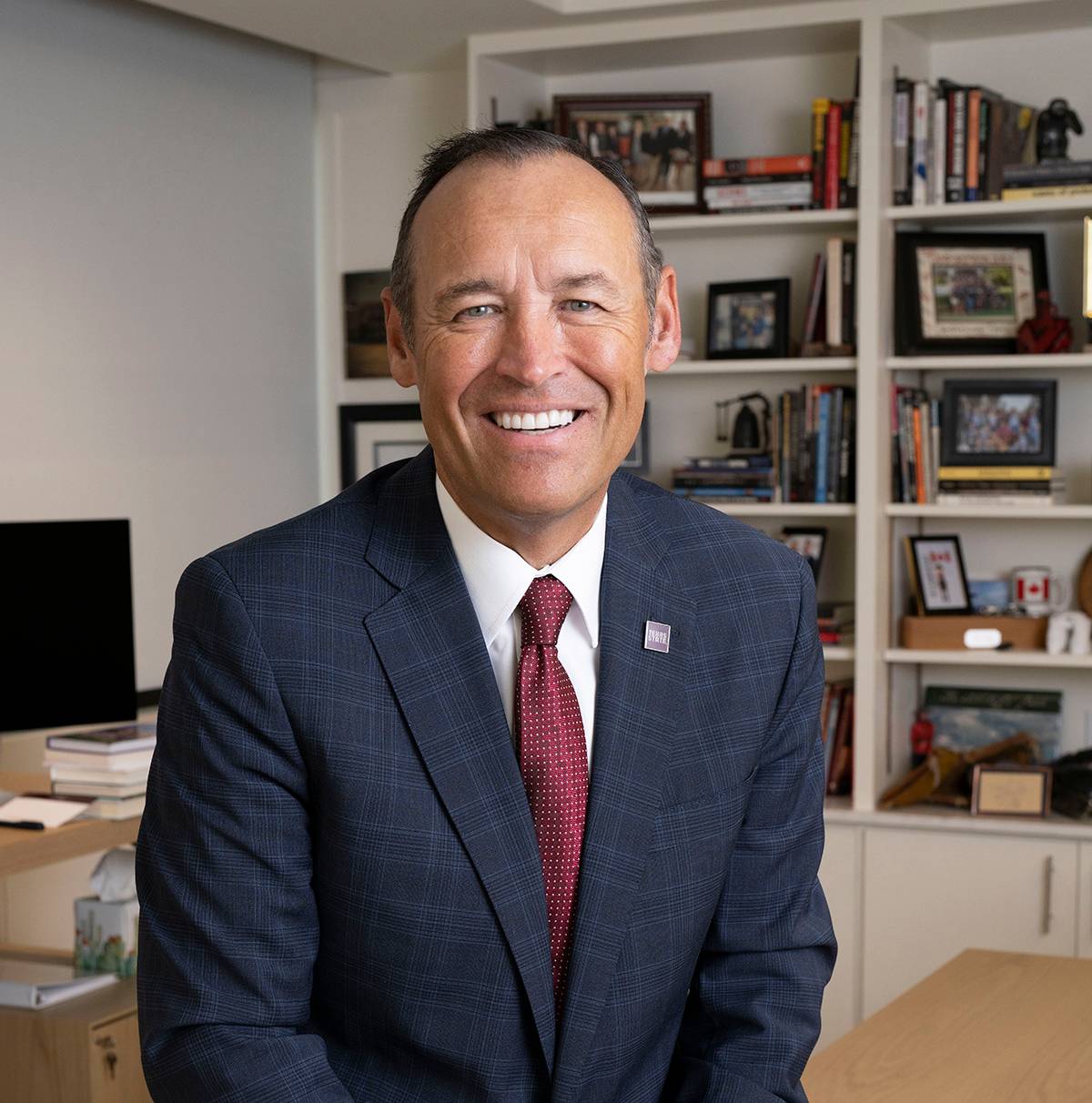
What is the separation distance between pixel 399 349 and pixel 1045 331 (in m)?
2.79

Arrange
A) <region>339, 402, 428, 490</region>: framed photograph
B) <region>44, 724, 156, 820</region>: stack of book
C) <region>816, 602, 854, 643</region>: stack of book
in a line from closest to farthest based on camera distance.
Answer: <region>44, 724, 156, 820</region>: stack of book → <region>816, 602, 854, 643</region>: stack of book → <region>339, 402, 428, 490</region>: framed photograph

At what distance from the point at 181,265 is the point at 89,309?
0.37 m

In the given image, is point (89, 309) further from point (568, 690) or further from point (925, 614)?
point (568, 690)

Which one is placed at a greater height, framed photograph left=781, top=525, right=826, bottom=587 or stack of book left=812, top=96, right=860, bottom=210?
stack of book left=812, top=96, right=860, bottom=210

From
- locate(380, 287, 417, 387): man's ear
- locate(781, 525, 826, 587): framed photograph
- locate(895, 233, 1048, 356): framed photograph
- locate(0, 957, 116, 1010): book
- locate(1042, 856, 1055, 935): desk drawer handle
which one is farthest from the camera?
locate(781, 525, 826, 587): framed photograph

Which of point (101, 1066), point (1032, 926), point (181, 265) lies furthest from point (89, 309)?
point (1032, 926)

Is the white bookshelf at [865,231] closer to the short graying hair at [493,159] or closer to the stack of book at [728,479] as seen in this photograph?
the stack of book at [728,479]

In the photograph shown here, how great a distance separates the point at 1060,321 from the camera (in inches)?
149

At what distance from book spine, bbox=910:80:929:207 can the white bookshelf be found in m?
0.06

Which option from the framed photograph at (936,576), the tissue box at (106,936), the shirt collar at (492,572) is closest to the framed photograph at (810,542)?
the framed photograph at (936,576)

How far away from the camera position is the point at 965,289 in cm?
391

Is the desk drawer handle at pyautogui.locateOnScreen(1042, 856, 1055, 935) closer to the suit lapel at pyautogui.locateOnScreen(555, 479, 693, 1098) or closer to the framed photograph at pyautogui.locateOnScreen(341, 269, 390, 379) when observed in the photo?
the framed photograph at pyautogui.locateOnScreen(341, 269, 390, 379)

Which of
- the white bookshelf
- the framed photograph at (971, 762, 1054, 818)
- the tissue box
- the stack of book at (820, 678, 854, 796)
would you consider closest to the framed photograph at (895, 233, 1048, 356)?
the white bookshelf

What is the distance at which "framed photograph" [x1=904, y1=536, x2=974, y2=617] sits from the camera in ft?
13.1
